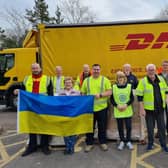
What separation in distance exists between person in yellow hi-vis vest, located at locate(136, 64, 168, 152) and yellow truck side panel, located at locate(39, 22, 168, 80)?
533cm

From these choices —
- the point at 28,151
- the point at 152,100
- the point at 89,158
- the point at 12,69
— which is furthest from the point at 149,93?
the point at 12,69

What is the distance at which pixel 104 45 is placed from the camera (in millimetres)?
13328

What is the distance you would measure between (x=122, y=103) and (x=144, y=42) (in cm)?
563

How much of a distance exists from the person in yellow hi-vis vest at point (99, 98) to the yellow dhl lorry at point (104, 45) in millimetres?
5087

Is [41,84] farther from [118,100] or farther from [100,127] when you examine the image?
[118,100]

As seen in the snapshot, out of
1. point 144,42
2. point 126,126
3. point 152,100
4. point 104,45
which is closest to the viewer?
point 152,100

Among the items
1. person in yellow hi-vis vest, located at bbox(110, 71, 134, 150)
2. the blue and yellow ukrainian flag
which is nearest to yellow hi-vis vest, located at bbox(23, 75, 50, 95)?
the blue and yellow ukrainian flag

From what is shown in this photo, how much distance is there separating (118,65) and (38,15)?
166 feet

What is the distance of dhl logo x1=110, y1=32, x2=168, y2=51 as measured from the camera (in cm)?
1320

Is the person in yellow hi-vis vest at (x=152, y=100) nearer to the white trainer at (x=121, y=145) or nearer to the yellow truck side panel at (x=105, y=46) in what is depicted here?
the white trainer at (x=121, y=145)

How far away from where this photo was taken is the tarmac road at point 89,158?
23.2 feet

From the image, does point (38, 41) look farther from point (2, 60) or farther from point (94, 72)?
point (94, 72)

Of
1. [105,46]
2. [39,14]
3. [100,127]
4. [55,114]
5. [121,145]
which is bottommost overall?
[121,145]

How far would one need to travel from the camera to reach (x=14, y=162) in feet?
24.5
